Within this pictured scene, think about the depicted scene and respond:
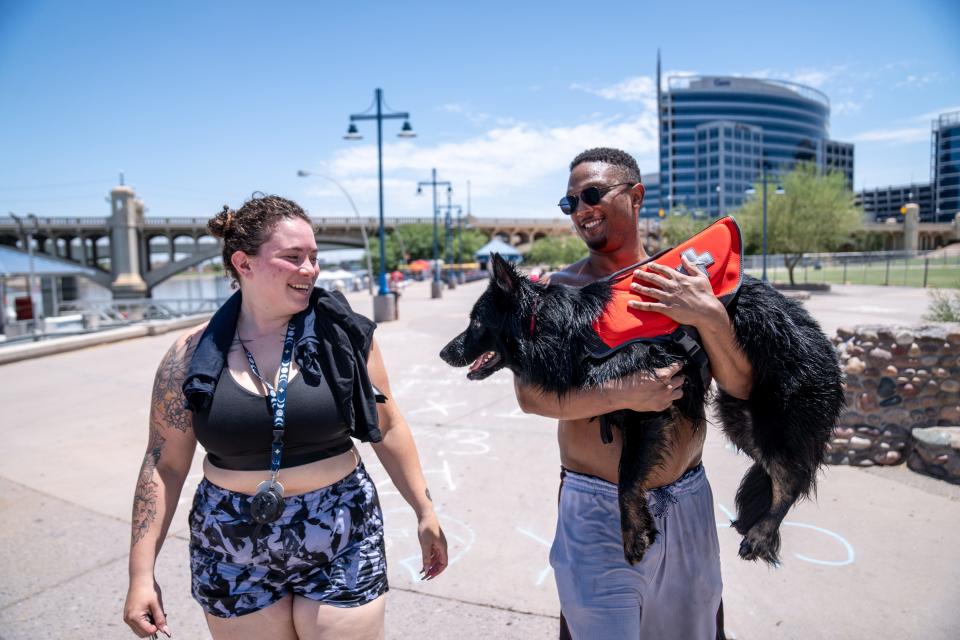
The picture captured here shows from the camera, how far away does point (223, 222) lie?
207 cm

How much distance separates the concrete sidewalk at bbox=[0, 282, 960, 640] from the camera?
312cm

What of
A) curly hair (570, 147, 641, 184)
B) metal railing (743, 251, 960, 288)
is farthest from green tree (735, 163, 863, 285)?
curly hair (570, 147, 641, 184)

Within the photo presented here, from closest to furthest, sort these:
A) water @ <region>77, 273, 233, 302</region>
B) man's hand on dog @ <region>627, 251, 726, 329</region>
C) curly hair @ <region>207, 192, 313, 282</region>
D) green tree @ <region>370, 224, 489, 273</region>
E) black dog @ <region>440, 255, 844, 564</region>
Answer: man's hand on dog @ <region>627, 251, 726, 329</region>
black dog @ <region>440, 255, 844, 564</region>
curly hair @ <region>207, 192, 313, 282</region>
water @ <region>77, 273, 233, 302</region>
green tree @ <region>370, 224, 489, 273</region>

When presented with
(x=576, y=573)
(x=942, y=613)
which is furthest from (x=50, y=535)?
(x=942, y=613)

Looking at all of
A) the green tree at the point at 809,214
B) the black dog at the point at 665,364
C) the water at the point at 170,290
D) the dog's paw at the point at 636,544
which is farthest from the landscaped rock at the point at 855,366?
the water at the point at 170,290

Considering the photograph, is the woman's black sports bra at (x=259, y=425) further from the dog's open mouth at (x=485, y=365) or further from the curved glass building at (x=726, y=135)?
the curved glass building at (x=726, y=135)

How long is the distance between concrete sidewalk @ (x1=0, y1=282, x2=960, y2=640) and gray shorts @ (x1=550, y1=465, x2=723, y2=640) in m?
1.35

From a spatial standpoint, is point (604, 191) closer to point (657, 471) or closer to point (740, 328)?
point (740, 328)

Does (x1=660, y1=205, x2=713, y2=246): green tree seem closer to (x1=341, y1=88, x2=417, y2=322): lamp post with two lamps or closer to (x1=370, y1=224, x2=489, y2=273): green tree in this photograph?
(x1=341, y1=88, x2=417, y2=322): lamp post with two lamps

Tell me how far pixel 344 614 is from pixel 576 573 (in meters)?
0.73

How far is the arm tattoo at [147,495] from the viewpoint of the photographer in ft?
6.38

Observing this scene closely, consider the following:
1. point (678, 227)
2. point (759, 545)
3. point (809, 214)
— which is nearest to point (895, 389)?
point (759, 545)

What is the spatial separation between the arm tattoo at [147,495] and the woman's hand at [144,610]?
15 cm

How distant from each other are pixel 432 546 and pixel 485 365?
0.74m
